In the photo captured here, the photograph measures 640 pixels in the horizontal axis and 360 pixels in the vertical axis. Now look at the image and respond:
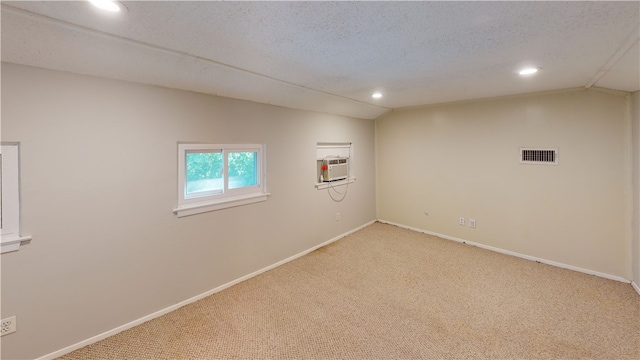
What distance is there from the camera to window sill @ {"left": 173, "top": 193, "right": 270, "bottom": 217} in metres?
2.53

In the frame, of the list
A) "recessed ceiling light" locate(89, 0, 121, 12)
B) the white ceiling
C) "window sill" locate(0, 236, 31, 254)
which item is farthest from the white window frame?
"recessed ceiling light" locate(89, 0, 121, 12)

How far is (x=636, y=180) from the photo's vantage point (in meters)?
2.73

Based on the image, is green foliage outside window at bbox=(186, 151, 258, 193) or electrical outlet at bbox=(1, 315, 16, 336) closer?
electrical outlet at bbox=(1, 315, 16, 336)

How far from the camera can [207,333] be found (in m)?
2.18

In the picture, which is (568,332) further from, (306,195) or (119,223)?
(119,223)

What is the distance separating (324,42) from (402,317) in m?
2.34

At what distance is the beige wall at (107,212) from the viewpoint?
179cm

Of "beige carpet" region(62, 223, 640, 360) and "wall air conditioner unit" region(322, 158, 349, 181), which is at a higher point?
"wall air conditioner unit" region(322, 158, 349, 181)

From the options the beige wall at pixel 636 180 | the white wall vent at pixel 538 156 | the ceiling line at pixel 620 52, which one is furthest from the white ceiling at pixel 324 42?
the white wall vent at pixel 538 156

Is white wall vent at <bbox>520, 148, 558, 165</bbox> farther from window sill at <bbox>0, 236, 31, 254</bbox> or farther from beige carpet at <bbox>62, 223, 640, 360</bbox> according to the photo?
window sill at <bbox>0, 236, 31, 254</bbox>

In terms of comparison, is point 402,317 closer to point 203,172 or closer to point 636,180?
point 203,172

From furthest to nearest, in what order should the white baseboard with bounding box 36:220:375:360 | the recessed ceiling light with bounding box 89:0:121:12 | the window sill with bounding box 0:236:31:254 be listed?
the white baseboard with bounding box 36:220:375:360, the window sill with bounding box 0:236:31:254, the recessed ceiling light with bounding box 89:0:121:12

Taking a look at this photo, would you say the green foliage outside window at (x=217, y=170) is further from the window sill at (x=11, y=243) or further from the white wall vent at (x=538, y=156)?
the white wall vent at (x=538, y=156)

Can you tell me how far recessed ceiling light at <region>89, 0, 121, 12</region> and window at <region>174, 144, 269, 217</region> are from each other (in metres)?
1.39
